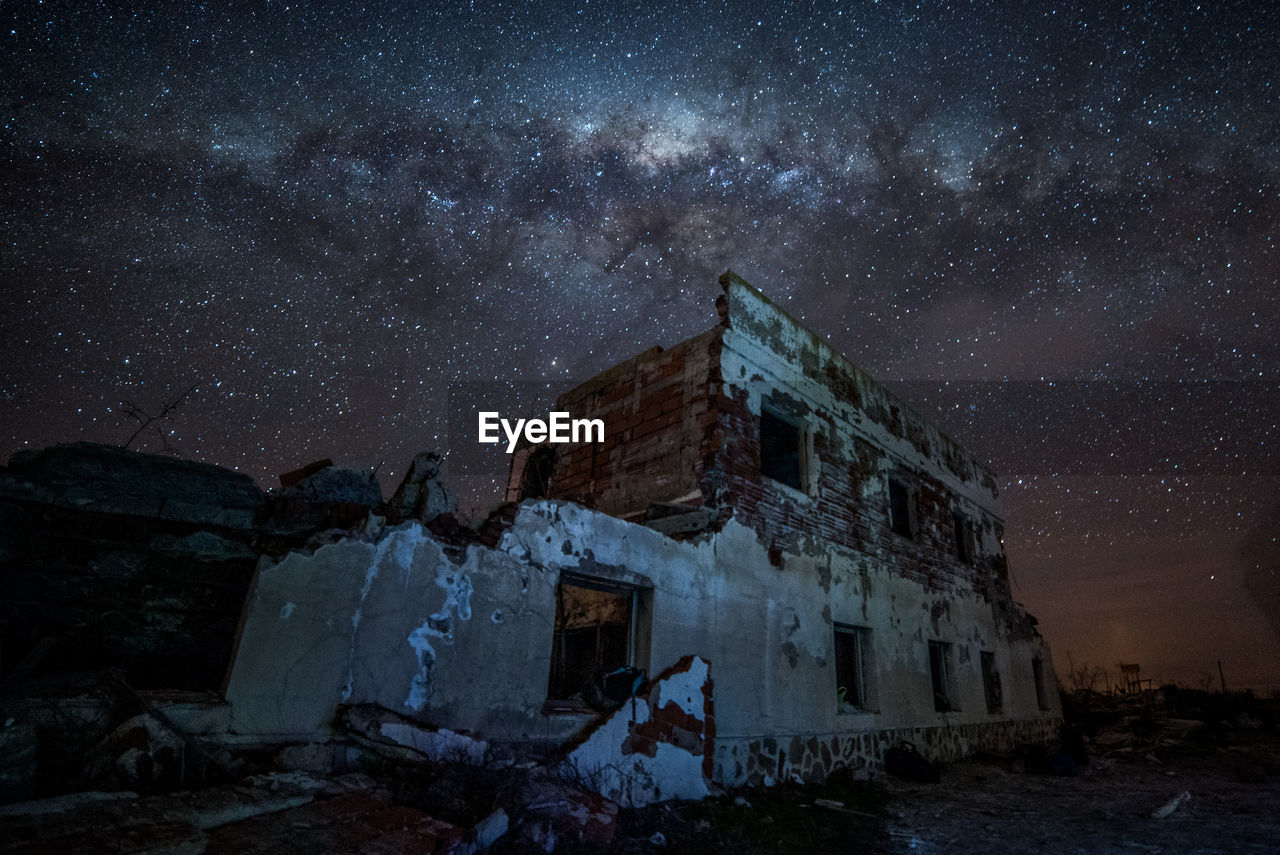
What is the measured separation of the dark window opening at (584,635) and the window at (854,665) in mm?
3484

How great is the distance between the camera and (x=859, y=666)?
31.4 feet

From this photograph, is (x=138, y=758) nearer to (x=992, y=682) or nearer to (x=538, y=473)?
(x=538, y=473)

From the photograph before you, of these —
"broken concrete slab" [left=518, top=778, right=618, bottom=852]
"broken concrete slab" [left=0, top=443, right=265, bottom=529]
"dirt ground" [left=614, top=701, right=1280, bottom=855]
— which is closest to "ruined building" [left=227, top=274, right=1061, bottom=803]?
"dirt ground" [left=614, top=701, right=1280, bottom=855]

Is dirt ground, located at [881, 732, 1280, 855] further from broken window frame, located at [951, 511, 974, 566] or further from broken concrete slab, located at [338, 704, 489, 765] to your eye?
broken window frame, located at [951, 511, 974, 566]

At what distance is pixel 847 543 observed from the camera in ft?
31.9

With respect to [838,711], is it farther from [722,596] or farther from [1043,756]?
[1043,756]

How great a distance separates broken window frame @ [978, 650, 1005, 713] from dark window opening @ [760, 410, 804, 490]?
6.79m

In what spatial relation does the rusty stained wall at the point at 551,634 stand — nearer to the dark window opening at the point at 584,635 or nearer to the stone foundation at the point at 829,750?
the stone foundation at the point at 829,750

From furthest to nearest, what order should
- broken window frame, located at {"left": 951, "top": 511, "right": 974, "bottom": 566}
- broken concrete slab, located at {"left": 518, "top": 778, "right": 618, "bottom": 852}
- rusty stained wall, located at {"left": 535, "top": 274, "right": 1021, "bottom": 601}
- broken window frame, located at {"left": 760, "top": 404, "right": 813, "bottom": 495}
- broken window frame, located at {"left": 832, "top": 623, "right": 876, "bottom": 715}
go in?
1. broken window frame, located at {"left": 951, "top": 511, "right": 974, "bottom": 566}
2. broken window frame, located at {"left": 760, "top": 404, "right": 813, "bottom": 495}
3. broken window frame, located at {"left": 832, "top": 623, "right": 876, "bottom": 715}
4. rusty stained wall, located at {"left": 535, "top": 274, "right": 1021, "bottom": 601}
5. broken concrete slab, located at {"left": 518, "top": 778, "right": 618, "bottom": 852}

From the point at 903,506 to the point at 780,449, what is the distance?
350cm

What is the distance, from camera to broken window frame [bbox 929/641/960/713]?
37.3 feet

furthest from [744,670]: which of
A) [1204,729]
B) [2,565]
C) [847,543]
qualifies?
[1204,729]

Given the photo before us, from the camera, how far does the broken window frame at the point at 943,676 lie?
37.3 feet

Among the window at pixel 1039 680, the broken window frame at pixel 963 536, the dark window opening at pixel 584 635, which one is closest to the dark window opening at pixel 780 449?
the dark window opening at pixel 584 635
